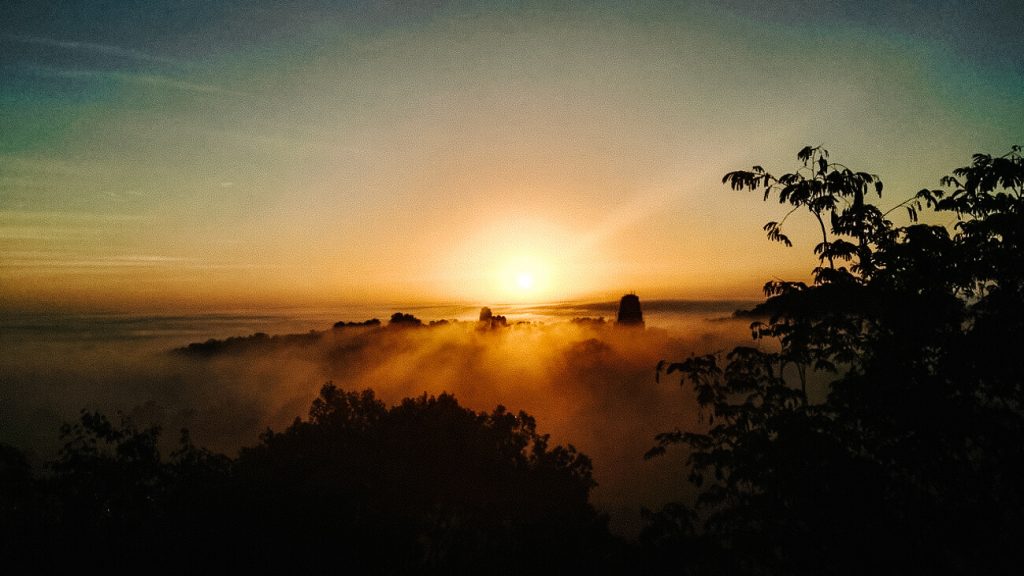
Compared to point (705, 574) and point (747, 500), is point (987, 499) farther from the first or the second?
point (705, 574)

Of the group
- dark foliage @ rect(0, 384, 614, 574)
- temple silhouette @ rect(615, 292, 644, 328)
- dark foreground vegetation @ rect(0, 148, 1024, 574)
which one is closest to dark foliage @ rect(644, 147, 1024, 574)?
dark foreground vegetation @ rect(0, 148, 1024, 574)

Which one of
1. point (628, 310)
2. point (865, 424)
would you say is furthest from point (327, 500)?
point (628, 310)

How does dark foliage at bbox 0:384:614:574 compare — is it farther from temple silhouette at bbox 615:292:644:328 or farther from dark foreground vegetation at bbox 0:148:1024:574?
temple silhouette at bbox 615:292:644:328

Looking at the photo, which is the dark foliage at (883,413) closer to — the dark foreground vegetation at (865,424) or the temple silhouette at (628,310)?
the dark foreground vegetation at (865,424)

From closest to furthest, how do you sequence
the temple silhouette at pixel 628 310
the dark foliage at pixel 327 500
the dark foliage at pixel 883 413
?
the dark foliage at pixel 883 413, the dark foliage at pixel 327 500, the temple silhouette at pixel 628 310

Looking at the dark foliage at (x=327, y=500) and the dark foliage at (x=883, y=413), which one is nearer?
the dark foliage at (x=883, y=413)

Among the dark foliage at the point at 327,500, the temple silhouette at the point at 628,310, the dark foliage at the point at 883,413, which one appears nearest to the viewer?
the dark foliage at the point at 883,413

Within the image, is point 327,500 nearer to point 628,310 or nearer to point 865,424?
point 865,424

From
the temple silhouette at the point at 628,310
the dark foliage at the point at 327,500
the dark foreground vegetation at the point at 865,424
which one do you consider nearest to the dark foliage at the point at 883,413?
the dark foreground vegetation at the point at 865,424
